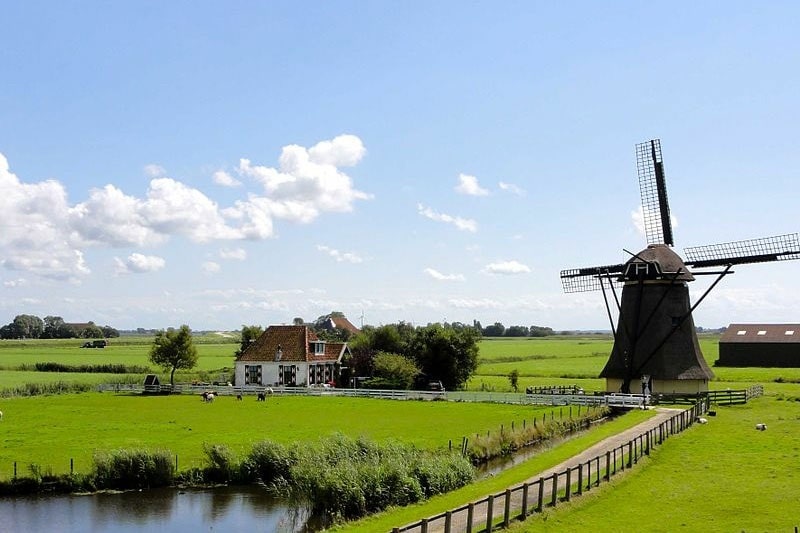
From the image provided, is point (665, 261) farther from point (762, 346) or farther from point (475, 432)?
point (762, 346)

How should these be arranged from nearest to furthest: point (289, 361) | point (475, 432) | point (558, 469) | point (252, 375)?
point (558, 469) → point (475, 432) → point (289, 361) → point (252, 375)

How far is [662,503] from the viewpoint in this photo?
2195cm

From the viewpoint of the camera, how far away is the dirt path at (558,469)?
61.7 feet

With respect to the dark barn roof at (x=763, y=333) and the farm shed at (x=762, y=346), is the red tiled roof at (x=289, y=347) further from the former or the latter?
the dark barn roof at (x=763, y=333)

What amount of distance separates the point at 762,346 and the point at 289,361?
5755cm

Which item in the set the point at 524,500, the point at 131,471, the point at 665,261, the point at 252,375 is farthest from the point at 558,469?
the point at 252,375

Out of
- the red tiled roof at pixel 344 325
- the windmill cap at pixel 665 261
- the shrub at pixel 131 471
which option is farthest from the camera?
the red tiled roof at pixel 344 325

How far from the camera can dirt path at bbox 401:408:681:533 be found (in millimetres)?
18811

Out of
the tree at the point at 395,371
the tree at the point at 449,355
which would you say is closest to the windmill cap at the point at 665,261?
the tree at the point at 449,355

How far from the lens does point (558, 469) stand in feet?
85.1

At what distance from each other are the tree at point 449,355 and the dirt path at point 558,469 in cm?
2384

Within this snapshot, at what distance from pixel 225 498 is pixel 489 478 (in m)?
8.64

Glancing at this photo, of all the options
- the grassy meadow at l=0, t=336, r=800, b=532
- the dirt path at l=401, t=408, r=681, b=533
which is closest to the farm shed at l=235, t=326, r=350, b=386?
the grassy meadow at l=0, t=336, r=800, b=532

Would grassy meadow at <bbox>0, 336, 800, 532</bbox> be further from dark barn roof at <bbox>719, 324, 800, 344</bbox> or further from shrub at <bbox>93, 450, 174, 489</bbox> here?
dark barn roof at <bbox>719, 324, 800, 344</bbox>
